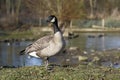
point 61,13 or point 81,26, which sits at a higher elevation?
point 61,13

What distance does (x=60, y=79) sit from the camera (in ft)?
29.3

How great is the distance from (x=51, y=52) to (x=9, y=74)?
151 centimetres

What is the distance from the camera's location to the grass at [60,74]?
355 inches

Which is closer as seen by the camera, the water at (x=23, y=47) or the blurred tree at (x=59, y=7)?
the water at (x=23, y=47)

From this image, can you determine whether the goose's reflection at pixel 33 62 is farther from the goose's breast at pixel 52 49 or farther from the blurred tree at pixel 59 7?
the blurred tree at pixel 59 7

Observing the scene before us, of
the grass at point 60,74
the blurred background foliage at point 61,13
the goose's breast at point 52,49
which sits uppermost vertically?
the goose's breast at point 52,49

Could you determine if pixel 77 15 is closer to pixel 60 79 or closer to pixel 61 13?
pixel 61 13

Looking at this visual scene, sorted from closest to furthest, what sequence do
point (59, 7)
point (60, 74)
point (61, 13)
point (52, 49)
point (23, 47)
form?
point (60, 74) < point (52, 49) < point (23, 47) < point (59, 7) < point (61, 13)

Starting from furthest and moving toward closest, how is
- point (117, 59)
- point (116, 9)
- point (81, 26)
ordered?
1. point (116, 9)
2. point (81, 26)
3. point (117, 59)

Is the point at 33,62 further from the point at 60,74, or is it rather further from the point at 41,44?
the point at 60,74

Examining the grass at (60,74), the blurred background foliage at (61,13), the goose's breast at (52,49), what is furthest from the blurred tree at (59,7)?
the grass at (60,74)

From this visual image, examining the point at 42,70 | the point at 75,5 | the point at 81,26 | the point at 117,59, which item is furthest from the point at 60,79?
the point at 81,26

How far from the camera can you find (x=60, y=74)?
9.18m

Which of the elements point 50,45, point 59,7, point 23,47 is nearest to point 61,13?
point 59,7
